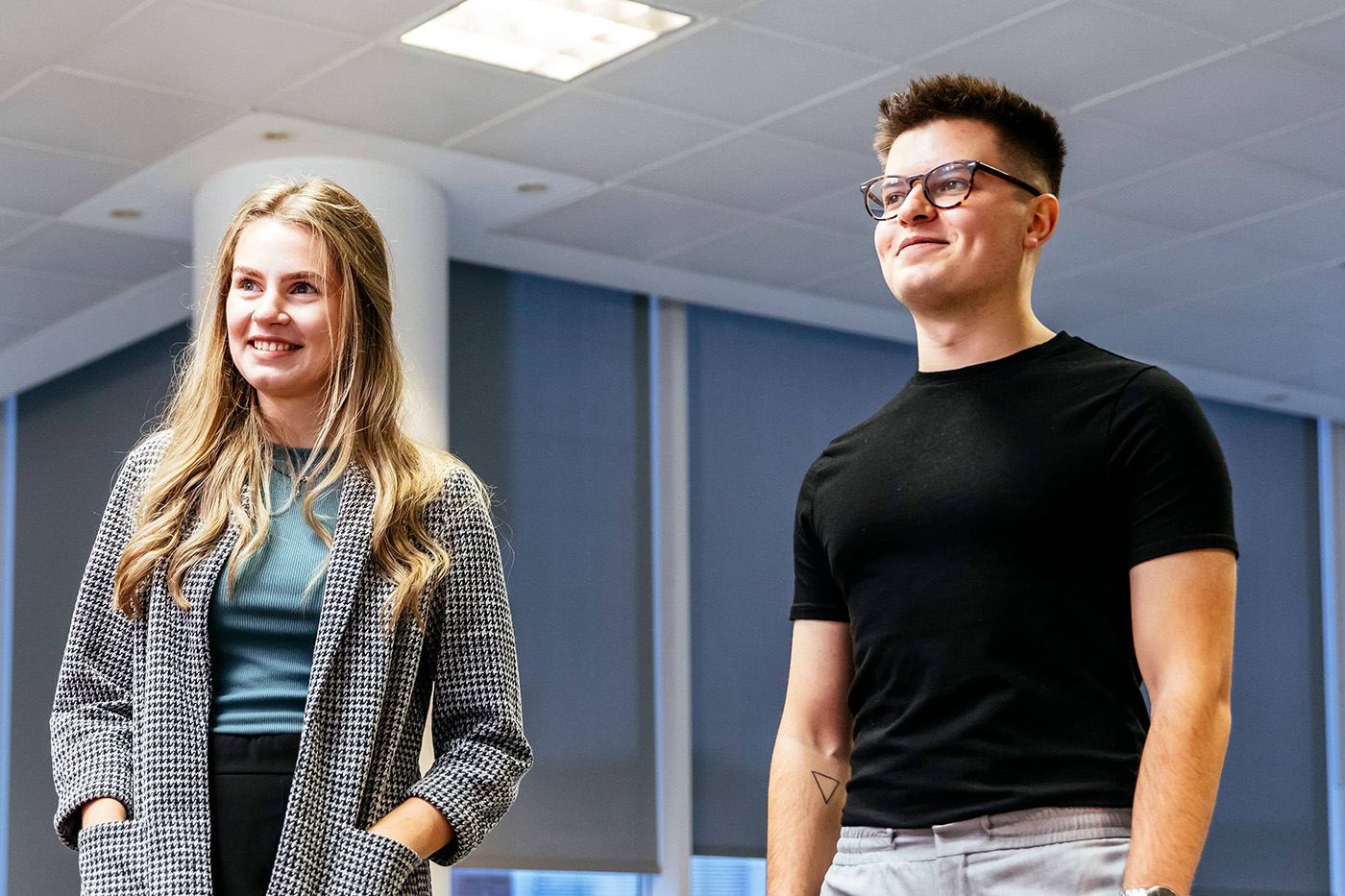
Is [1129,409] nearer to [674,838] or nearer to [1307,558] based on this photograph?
[674,838]

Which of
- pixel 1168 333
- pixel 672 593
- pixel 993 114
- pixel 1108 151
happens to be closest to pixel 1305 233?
pixel 1108 151

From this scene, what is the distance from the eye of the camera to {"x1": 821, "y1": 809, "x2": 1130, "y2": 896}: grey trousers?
1.58 meters

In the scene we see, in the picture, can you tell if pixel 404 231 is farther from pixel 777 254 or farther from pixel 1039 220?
pixel 1039 220

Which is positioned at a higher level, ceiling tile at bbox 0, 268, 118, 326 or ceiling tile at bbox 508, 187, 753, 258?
ceiling tile at bbox 508, 187, 753, 258

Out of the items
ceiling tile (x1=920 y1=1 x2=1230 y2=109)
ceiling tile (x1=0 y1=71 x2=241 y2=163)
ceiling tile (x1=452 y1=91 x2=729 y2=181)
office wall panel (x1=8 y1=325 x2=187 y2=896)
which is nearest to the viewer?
ceiling tile (x1=920 y1=1 x2=1230 y2=109)

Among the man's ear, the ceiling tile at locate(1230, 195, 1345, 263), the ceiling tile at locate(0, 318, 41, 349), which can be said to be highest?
the ceiling tile at locate(1230, 195, 1345, 263)

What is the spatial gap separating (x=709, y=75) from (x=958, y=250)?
10.8 ft

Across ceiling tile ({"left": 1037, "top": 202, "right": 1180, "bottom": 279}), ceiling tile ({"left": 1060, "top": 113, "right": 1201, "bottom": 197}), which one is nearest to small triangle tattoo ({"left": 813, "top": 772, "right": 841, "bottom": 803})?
ceiling tile ({"left": 1060, "top": 113, "right": 1201, "bottom": 197})

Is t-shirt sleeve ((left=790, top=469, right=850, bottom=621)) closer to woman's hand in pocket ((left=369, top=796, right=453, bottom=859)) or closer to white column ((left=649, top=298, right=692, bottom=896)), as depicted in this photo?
woman's hand in pocket ((left=369, top=796, right=453, bottom=859))

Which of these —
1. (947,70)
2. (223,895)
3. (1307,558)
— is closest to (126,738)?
(223,895)

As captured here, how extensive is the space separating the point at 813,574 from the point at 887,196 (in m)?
0.45

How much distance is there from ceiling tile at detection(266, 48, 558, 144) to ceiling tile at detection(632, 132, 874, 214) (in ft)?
2.53

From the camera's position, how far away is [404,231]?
18.4 ft

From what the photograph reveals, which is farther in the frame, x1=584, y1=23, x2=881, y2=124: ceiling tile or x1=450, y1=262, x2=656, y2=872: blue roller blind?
x1=450, y1=262, x2=656, y2=872: blue roller blind
